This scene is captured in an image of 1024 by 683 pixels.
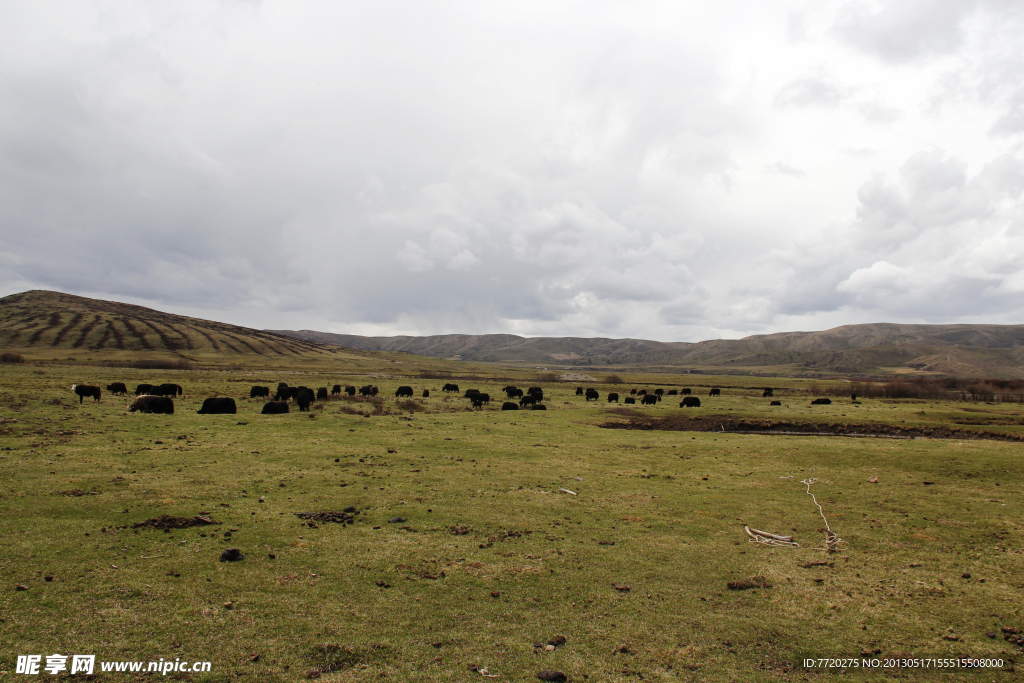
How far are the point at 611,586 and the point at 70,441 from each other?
74.2ft

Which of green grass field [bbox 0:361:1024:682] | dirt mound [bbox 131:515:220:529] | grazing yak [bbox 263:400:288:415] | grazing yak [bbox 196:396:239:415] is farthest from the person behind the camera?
grazing yak [bbox 263:400:288:415]

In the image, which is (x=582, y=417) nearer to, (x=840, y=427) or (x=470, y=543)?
(x=840, y=427)

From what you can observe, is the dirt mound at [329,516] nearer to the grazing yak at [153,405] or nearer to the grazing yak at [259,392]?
the grazing yak at [153,405]

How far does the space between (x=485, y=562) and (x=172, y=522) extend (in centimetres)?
800

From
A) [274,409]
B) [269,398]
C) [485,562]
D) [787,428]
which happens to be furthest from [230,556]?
[787,428]

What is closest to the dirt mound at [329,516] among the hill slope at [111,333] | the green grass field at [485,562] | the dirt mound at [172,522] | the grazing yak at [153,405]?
the green grass field at [485,562]

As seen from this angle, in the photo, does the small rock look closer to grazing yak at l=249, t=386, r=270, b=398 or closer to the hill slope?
grazing yak at l=249, t=386, r=270, b=398

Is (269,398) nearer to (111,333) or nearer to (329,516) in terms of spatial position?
(329,516)

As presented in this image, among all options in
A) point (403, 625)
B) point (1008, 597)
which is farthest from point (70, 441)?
point (1008, 597)

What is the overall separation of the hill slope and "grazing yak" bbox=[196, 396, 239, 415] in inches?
5128

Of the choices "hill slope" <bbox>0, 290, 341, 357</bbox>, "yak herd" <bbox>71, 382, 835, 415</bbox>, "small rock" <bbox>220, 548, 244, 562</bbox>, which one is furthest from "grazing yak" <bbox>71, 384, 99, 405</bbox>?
"hill slope" <bbox>0, 290, 341, 357</bbox>

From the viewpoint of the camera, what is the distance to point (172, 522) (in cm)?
1187

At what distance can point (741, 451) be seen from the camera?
83.6 ft

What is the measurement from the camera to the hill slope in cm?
13900
